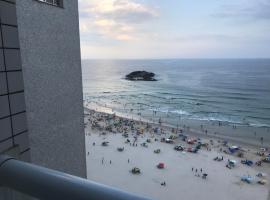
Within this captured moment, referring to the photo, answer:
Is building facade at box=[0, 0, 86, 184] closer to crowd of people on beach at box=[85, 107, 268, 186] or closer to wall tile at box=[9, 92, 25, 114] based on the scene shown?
wall tile at box=[9, 92, 25, 114]

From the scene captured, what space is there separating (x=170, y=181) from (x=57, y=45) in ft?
57.3

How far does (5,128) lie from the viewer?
7.72ft

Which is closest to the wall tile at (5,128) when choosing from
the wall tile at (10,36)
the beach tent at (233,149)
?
the wall tile at (10,36)

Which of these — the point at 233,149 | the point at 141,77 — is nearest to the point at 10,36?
the point at 233,149

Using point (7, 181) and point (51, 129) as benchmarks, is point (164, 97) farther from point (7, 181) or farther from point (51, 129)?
point (7, 181)

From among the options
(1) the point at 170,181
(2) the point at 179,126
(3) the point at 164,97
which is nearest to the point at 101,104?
(3) the point at 164,97

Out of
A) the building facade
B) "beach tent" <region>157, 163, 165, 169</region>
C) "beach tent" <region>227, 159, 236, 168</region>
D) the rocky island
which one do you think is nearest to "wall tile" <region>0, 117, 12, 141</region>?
the building facade

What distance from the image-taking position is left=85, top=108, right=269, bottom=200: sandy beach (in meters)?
20.3

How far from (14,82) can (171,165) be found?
932 inches

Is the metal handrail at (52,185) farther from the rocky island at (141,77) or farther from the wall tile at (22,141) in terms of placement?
the rocky island at (141,77)

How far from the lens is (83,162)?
8.71 metres

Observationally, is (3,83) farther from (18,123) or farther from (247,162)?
(247,162)

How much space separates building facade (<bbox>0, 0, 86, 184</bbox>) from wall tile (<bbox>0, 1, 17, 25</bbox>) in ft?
5.80

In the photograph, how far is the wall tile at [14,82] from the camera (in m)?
2.52
